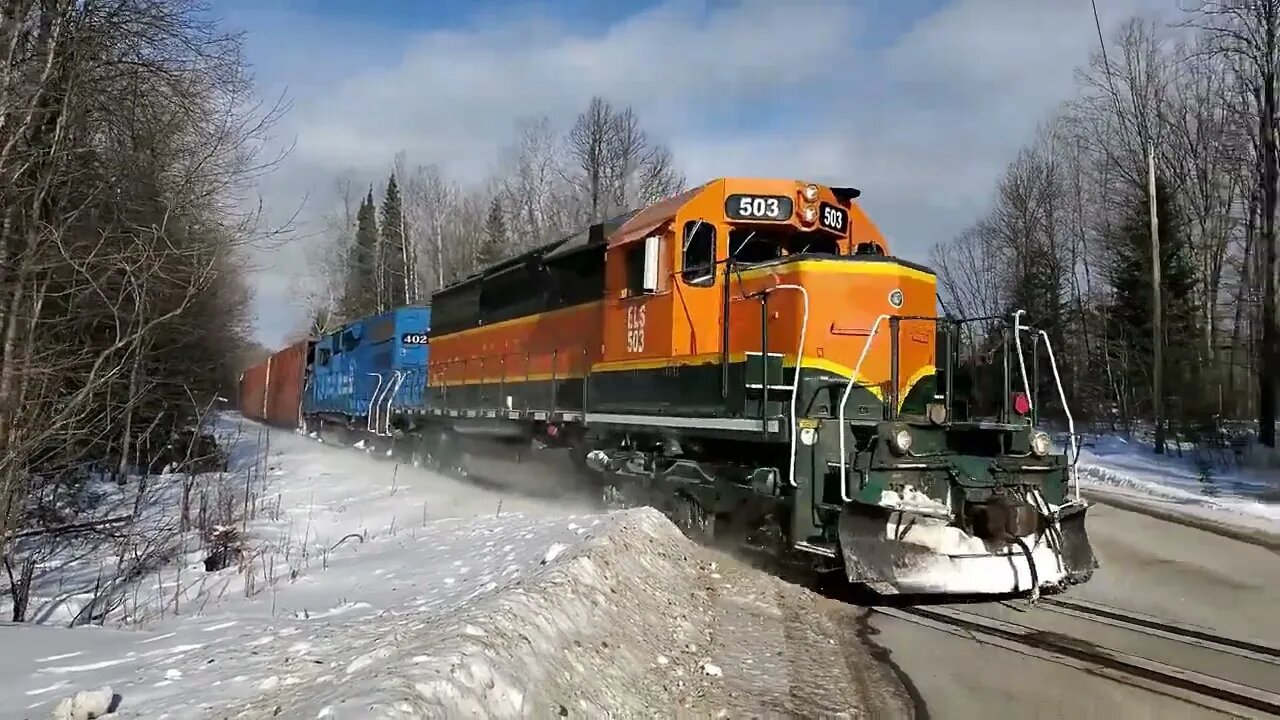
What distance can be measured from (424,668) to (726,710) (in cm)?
179

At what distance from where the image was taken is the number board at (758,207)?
29.1ft

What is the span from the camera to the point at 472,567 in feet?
25.3

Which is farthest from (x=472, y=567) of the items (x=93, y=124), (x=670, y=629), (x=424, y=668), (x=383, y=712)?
(x=93, y=124)

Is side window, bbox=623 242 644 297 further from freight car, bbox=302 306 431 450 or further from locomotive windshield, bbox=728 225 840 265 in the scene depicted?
freight car, bbox=302 306 431 450

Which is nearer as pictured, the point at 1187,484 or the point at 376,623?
the point at 376,623

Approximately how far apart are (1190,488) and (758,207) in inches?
514

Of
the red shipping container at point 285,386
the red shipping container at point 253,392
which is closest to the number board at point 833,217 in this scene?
the red shipping container at point 285,386

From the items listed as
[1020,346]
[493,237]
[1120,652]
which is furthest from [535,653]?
[493,237]

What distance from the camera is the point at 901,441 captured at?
23.4 feet

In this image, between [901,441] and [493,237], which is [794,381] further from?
[493,237]

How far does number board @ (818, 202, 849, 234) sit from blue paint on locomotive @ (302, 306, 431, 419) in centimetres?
1120

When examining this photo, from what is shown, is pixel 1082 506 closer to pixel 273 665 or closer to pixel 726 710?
pixel 726 710

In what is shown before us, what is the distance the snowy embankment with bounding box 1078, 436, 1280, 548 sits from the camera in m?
13.0

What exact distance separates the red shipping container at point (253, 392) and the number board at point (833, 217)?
38458mm
